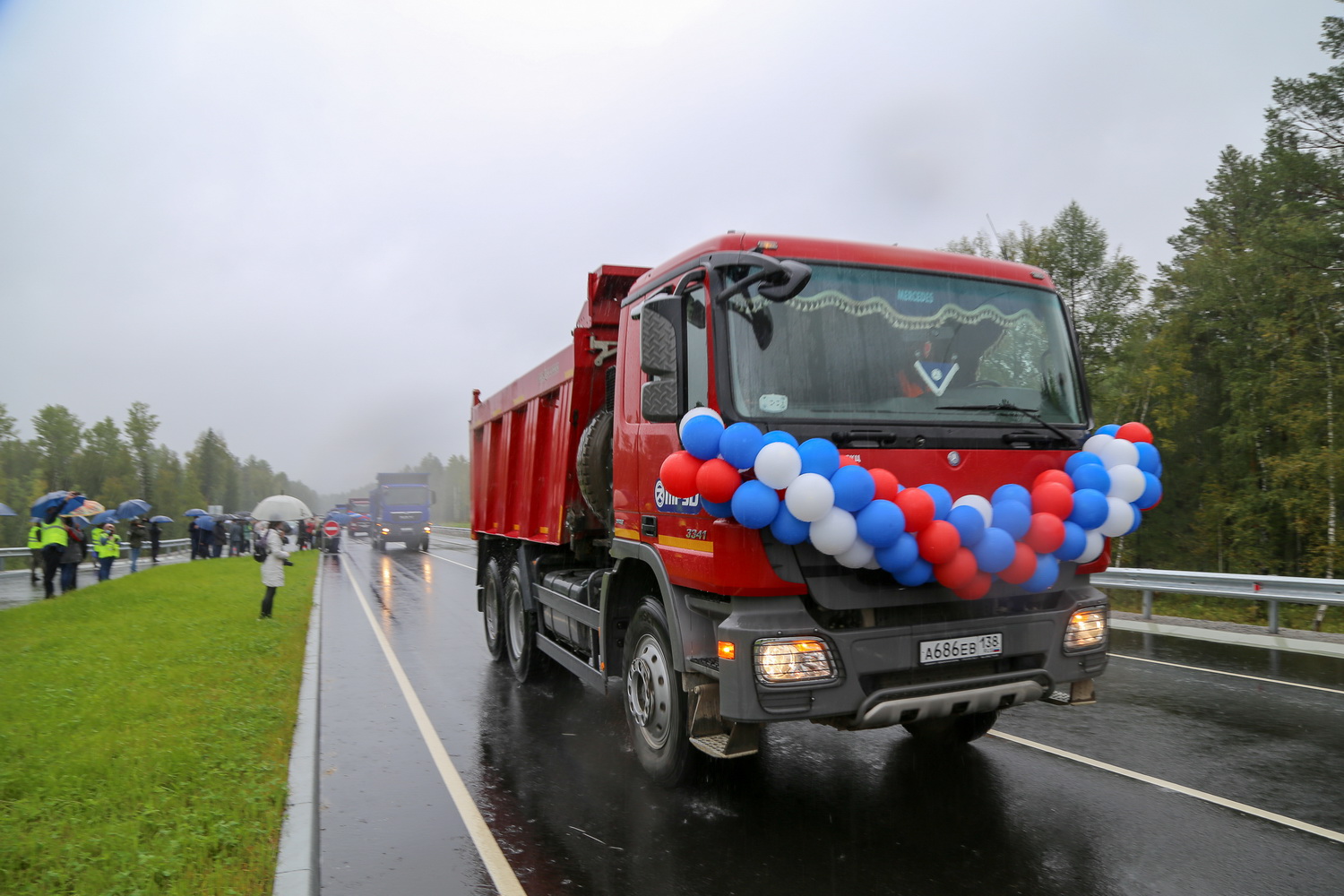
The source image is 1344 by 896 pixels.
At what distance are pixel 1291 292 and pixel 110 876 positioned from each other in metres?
30.4

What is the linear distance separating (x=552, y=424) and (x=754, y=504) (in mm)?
4225

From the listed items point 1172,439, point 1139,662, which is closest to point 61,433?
point 1172,439

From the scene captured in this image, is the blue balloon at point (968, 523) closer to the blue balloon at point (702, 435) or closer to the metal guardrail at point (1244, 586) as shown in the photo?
the blue balloon at point (702, 435)

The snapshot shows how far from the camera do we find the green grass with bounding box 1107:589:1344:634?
2183 cm

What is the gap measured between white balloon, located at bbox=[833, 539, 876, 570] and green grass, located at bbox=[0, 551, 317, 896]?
3024 millimetres

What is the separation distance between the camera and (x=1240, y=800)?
4738 millimetres

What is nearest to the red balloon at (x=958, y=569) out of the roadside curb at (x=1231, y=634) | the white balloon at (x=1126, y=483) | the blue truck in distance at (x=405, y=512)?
the white balloon at (x=1126, y=483)

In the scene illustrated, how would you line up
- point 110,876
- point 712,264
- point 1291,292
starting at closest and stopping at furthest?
point 110,876 → point 712,264 → point 1291,292

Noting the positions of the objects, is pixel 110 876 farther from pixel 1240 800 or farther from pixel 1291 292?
pixel 1291 292

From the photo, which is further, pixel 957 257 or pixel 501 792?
pixel 501 792

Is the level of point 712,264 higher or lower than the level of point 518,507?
higher

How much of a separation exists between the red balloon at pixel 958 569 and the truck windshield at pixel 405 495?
125ft

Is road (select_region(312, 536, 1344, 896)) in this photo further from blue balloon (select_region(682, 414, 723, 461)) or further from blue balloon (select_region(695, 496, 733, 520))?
blue balloon (select_region(682, 414, 723, 461))

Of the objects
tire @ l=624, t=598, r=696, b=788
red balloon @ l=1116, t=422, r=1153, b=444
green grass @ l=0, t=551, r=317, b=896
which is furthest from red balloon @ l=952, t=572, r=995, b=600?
green grass @ l=0, t=551, r=317, b=896
